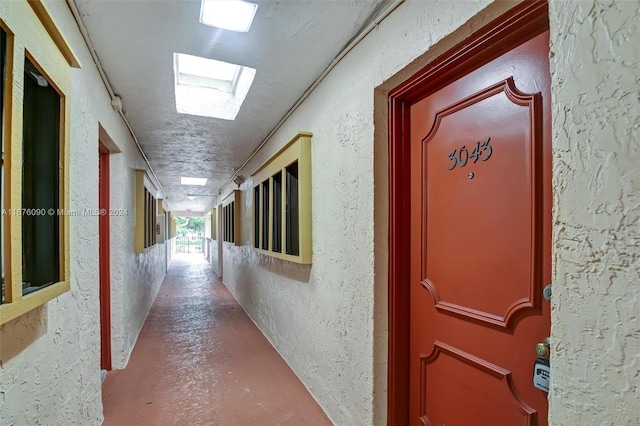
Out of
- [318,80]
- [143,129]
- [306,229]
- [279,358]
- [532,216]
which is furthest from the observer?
[143,129]

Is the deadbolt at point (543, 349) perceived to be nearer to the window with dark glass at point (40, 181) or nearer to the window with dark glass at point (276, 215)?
the window with dark glass at point (40, 181)

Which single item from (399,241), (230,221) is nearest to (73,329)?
(399,241)

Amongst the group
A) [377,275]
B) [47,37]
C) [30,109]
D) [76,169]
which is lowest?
[377,275]

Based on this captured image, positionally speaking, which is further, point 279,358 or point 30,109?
point 279,358

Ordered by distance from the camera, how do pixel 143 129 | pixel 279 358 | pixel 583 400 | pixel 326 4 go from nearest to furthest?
1. pixel 583 400
2. pixel 326 4
3. pixel 279 358
4. pixel 143 129

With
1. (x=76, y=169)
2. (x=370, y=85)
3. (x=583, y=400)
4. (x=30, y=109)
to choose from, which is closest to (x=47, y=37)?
(x=30, y=109)

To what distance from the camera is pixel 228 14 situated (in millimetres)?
1578

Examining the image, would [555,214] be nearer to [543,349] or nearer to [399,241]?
[543,349]

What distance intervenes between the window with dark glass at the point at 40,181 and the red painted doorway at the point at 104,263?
1.78 m

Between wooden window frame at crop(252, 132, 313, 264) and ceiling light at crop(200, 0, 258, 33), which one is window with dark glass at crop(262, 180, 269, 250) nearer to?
wooden window frame at crop(252, 132, 313, 264)

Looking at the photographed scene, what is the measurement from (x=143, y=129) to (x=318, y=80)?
6.98ft

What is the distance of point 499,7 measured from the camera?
39.6 inches

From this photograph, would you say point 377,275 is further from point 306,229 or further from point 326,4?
point 326,4

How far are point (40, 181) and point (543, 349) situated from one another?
68.2 inches
